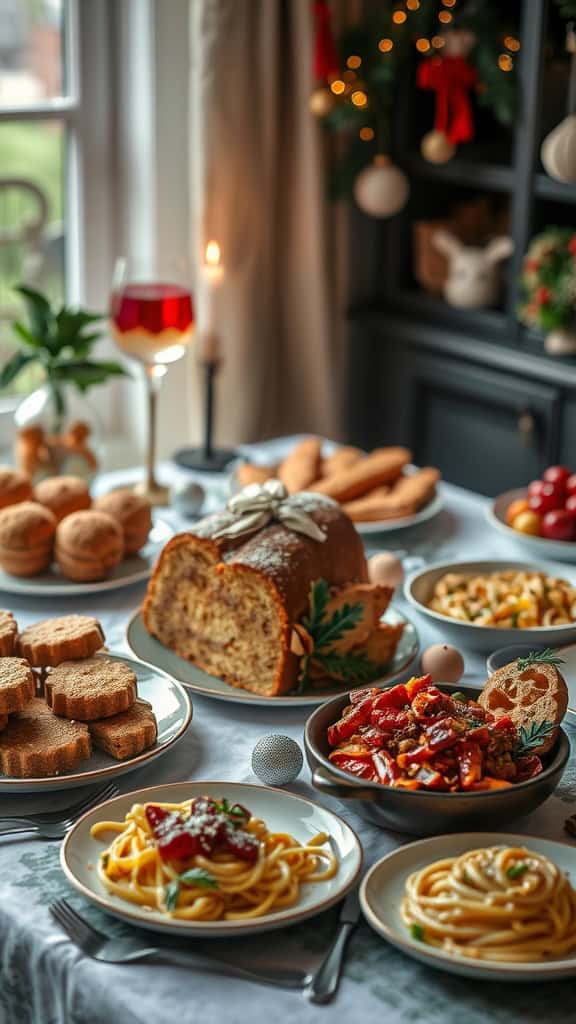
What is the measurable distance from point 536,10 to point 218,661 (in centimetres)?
191

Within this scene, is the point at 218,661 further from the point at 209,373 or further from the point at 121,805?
the point at 209,373

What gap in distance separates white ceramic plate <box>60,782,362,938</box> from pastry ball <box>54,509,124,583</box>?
0.62m

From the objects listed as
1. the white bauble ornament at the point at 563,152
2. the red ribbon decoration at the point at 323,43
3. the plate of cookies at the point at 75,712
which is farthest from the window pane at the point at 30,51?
the plate of cookies at the point at 75,712

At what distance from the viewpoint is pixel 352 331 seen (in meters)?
3.62

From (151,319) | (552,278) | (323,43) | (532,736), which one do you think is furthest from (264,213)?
(532,736)

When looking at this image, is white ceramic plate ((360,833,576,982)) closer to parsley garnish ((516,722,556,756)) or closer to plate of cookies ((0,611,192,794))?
parsley garnish ((516,722,556,756))

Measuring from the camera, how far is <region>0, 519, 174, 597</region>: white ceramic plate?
1852 millimetres

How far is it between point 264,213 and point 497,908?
2.52 metres

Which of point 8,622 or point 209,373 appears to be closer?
point 8,622

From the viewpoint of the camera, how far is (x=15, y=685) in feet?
4.48

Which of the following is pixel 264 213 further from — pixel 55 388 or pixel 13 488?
pixel 13 488

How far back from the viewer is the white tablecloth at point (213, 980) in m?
1.04

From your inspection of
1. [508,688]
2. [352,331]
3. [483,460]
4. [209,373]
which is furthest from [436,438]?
[508,688]

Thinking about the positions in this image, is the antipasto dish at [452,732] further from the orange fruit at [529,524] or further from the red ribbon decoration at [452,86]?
the red ribbon decoration at [452,86]
